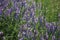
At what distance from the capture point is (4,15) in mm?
1657

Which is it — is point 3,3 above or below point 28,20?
above

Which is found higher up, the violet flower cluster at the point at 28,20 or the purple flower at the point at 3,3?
the purple flower at the point at 3,3

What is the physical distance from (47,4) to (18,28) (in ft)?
1.08

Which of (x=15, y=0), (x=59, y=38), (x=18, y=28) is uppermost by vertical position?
(x=15, y=0)

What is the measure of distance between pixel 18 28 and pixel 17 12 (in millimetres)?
137

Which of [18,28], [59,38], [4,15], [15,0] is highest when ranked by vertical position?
[15,0]

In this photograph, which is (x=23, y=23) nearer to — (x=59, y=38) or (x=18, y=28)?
(x=18, y=28)

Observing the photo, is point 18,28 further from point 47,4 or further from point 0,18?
point 47,4

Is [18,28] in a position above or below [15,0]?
below

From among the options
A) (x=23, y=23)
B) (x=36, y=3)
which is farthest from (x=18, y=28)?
(x=36, y=3)

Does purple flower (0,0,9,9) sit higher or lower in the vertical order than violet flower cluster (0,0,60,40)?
higher

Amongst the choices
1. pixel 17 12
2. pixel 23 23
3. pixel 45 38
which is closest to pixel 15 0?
pixel 17 12

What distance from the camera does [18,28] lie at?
1.67 metres

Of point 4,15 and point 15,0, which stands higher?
point 15,0
